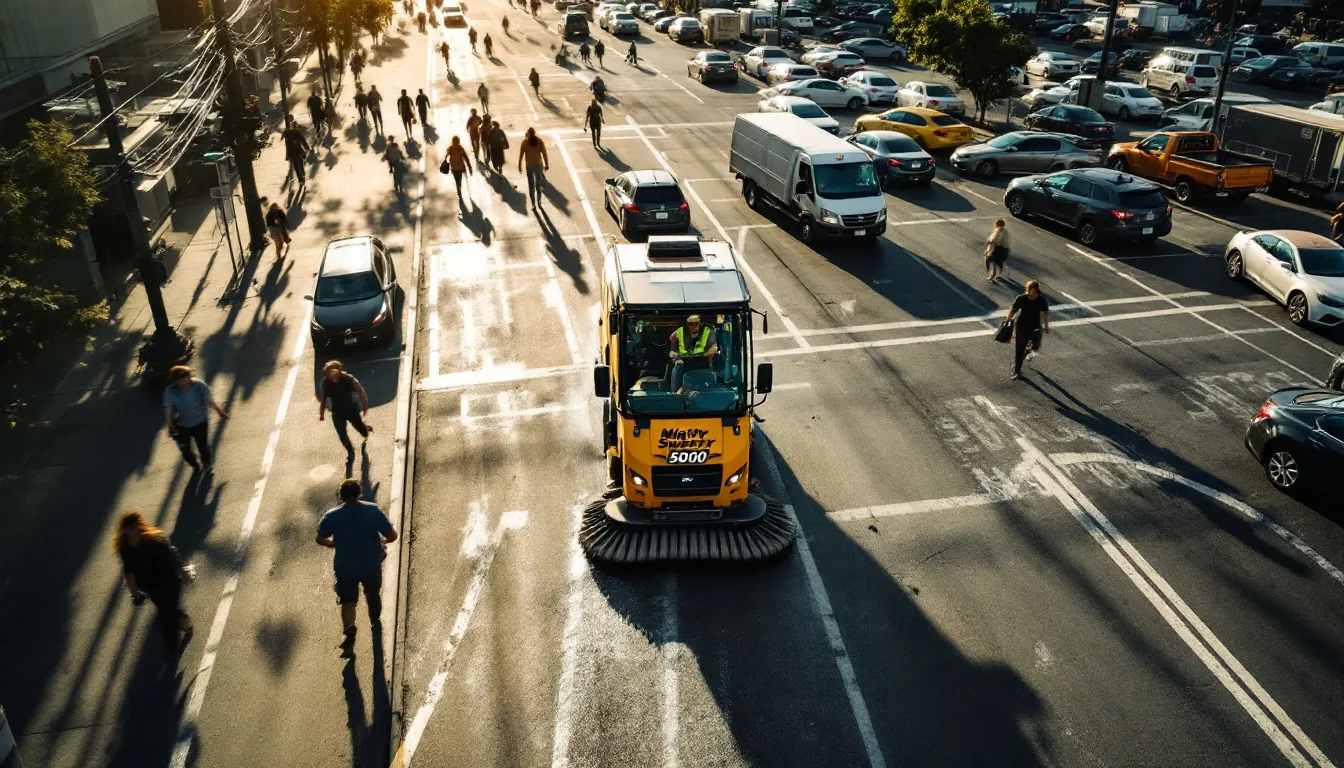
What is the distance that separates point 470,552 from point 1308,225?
83.9ft

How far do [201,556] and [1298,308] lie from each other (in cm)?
2097

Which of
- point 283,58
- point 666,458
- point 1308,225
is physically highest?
point 283,58

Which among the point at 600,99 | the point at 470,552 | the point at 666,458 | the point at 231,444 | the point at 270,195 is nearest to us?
the point at 666,458

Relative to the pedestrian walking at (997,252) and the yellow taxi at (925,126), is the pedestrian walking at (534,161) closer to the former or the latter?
the pedestrian walking at (997,252)

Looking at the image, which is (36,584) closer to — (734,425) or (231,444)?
(231,444)

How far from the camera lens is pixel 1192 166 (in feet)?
89.4

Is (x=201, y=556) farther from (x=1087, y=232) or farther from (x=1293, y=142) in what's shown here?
(x=1293, y=142)

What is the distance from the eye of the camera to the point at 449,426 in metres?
15.2

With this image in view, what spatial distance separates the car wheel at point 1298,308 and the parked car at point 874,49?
139ft

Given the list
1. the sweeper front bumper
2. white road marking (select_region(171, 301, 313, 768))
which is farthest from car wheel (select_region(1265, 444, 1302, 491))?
white road marking (select_region(171, 301, 313, 768))

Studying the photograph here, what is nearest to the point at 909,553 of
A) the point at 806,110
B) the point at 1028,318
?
the point at 1028,318

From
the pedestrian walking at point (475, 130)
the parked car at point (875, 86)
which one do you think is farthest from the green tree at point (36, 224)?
the parked car at point (875, 86)

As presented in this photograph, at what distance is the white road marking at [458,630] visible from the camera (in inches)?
354

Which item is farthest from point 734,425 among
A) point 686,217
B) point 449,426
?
point 686,217
